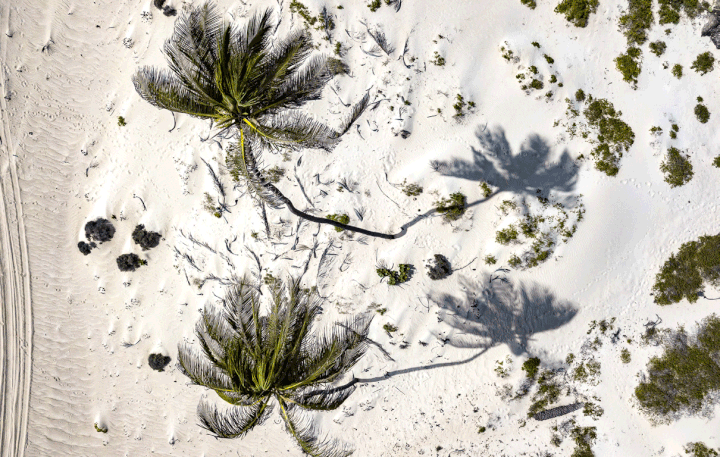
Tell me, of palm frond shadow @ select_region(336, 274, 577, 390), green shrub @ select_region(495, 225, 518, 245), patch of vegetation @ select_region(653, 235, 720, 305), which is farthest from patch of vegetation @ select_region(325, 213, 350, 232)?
patch of vegetation @ select_region(653, 235, 720, 305)

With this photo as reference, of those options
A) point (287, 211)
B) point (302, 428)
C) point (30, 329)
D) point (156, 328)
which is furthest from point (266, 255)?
point (30, 329)

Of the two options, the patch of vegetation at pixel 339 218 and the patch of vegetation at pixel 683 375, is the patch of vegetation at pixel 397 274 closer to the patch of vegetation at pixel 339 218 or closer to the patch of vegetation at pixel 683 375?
the patch of vegetation at pixel 339 218

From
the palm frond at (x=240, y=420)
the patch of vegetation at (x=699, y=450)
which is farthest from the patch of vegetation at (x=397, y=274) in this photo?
the patch of vegetation at (x=699, y=450)

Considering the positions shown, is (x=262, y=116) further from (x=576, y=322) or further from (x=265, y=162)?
(x=576, y=322)

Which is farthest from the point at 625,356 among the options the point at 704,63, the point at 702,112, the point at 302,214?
the point at 302,214

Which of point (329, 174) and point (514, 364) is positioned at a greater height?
point (329, 174)
